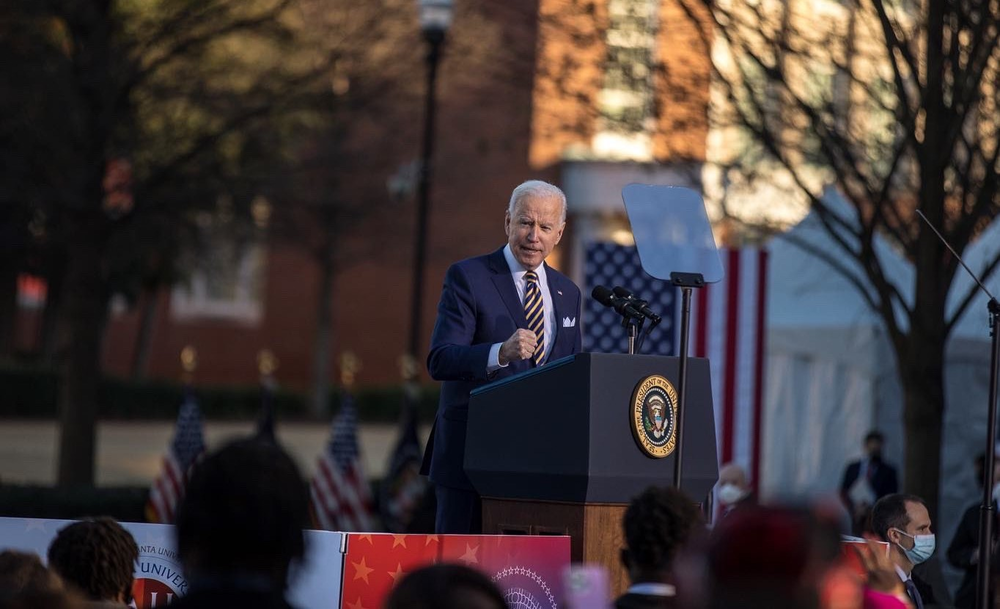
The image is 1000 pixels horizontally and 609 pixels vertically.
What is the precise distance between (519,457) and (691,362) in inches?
31.0

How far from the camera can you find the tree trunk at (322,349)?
34562 millimetres

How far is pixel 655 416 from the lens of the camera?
17.6ft

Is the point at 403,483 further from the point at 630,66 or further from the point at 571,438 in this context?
the point at 571,438

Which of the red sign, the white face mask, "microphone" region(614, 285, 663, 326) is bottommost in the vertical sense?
the red sign

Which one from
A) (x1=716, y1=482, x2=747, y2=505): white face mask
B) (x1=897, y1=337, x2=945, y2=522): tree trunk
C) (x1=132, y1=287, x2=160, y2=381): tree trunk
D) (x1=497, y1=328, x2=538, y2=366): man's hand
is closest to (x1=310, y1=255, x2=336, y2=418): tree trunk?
(x1=132, y1=287, x2=160, y2=381): tree trunk

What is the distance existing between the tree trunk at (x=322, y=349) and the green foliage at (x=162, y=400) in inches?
20.4

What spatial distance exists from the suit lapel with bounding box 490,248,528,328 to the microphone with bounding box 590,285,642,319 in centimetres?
36

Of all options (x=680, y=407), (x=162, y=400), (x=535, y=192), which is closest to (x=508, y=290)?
(x=535, y=192)

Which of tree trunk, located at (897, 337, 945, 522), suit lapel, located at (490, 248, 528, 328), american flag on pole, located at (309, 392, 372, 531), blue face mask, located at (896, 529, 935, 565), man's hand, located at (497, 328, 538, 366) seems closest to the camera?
man's hand, located at (497, 328, 538, 366)

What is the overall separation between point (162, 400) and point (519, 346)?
95.5 ft

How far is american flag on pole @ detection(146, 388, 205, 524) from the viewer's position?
44.5 feet

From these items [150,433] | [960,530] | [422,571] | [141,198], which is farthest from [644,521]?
[150,433]

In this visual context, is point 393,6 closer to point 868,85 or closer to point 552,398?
point 868,85

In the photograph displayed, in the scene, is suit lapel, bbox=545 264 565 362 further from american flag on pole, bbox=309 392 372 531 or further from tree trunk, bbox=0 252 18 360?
tree trunk, bbox=0 252 18 360
